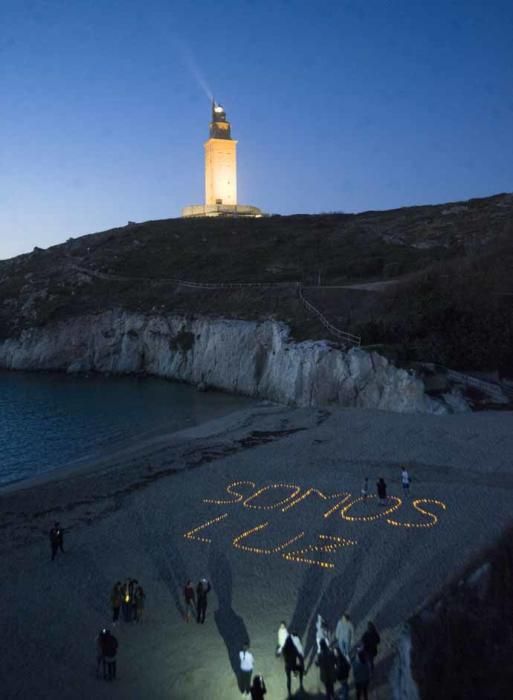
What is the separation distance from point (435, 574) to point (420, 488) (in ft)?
25.3

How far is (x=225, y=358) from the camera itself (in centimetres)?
5784

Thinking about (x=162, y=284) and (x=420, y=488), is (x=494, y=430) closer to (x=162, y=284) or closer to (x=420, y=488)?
(x=420, y=488)

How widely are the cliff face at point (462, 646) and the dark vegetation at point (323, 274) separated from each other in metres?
29.8

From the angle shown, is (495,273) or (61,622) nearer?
(61,622)

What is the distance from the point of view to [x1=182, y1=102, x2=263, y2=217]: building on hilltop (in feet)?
368

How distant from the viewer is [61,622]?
52.3ft

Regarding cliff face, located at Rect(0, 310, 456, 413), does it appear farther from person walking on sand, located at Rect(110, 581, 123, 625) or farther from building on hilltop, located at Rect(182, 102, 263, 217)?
building on hilltop, located at Rect(182, 102, 263, 217)

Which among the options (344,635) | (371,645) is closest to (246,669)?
(344,635)

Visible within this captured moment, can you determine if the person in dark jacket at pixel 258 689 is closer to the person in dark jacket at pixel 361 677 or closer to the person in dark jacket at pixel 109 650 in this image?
the person in dark jacket at pixel 361 677

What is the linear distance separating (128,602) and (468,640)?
28.3 feet

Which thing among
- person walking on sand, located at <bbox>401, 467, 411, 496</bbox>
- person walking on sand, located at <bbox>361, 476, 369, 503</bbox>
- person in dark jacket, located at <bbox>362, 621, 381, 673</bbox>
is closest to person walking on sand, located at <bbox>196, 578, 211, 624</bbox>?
person in dark jacket, located at <bbox>362, 621, 381, 673</bbox>

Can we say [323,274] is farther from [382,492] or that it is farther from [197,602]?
Answer: [197,602]

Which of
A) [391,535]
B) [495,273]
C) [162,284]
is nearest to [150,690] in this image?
[391,535]

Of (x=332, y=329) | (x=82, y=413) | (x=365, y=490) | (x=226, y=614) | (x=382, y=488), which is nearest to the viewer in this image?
(x=226, y=614)
